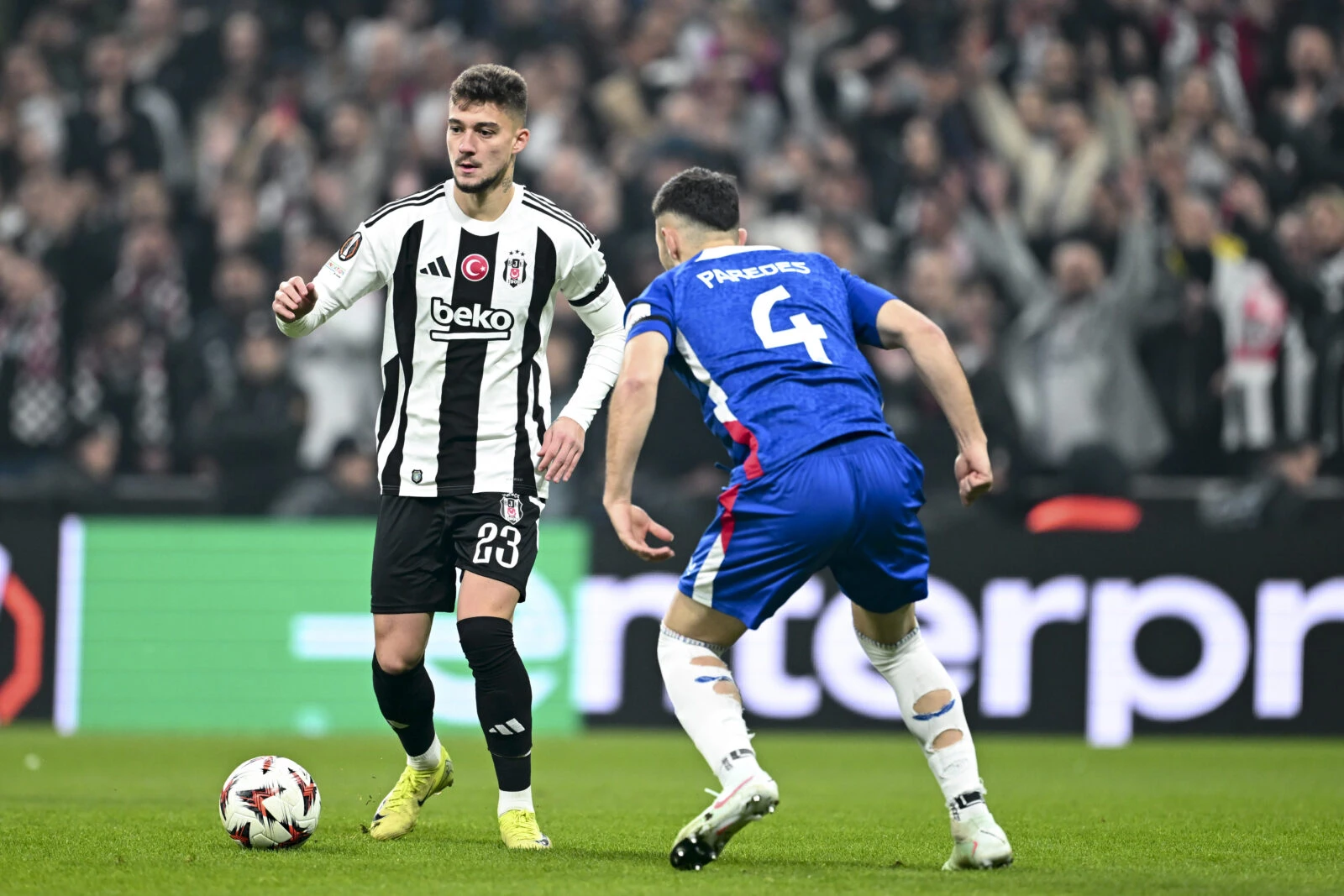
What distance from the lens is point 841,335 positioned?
16.9 ft

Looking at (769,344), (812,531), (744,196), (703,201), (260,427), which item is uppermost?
(744,196)

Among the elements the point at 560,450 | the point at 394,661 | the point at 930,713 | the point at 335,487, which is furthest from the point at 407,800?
the point at 335,487

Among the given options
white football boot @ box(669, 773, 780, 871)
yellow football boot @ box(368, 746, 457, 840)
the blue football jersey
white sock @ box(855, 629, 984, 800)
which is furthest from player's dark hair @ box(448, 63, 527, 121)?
white football boot @ box(669, 773, 780, 871)

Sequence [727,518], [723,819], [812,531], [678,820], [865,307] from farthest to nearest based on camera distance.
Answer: [678,820]
[865,307]
[727,518]
[812,531]
[723,819]

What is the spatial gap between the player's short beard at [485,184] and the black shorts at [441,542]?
988 mm

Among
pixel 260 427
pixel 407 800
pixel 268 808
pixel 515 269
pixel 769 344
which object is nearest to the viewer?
pixel 769 344

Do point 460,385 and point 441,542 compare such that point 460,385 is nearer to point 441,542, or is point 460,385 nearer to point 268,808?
point 441,542

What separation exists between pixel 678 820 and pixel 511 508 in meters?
1.54

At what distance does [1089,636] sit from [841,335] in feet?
18.8

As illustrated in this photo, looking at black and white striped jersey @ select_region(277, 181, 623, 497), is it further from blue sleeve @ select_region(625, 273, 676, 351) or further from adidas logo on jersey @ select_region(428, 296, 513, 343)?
blue sleeve @ select_region(625, 273, 676, 351)

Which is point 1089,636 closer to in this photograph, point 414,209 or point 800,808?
point 800,808

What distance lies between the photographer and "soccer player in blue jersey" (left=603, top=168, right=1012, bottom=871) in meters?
4.87

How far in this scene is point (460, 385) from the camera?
586cm

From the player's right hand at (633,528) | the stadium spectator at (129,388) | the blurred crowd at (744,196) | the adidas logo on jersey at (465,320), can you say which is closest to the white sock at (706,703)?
the player's right hand at (633,528)
